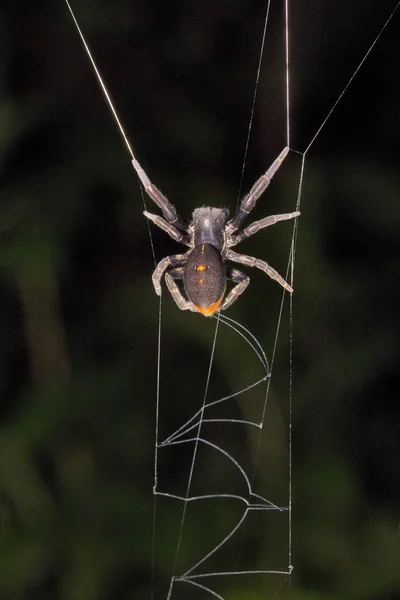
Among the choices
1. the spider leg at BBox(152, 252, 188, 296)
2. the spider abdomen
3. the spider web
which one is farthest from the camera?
the spider web

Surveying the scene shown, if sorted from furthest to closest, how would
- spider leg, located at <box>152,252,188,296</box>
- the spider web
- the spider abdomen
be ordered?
the spider web
spider leg, located at <box>152,252,188,296</box>
the spider abdomen

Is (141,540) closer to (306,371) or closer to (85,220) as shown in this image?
(306,371)

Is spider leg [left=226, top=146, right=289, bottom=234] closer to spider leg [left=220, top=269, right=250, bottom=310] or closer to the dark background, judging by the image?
spider leg [left=220, top=269, right=250, bottom=310]

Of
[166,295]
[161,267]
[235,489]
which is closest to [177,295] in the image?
[161,267]

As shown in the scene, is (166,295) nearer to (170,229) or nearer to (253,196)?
(170,229)

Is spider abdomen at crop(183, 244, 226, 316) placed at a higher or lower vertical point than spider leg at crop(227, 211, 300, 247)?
lower

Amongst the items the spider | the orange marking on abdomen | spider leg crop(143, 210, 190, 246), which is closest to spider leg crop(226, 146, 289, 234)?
the spider

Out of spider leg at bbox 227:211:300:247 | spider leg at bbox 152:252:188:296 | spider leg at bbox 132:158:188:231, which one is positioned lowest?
spider leg at bbox 152:252:188:296
